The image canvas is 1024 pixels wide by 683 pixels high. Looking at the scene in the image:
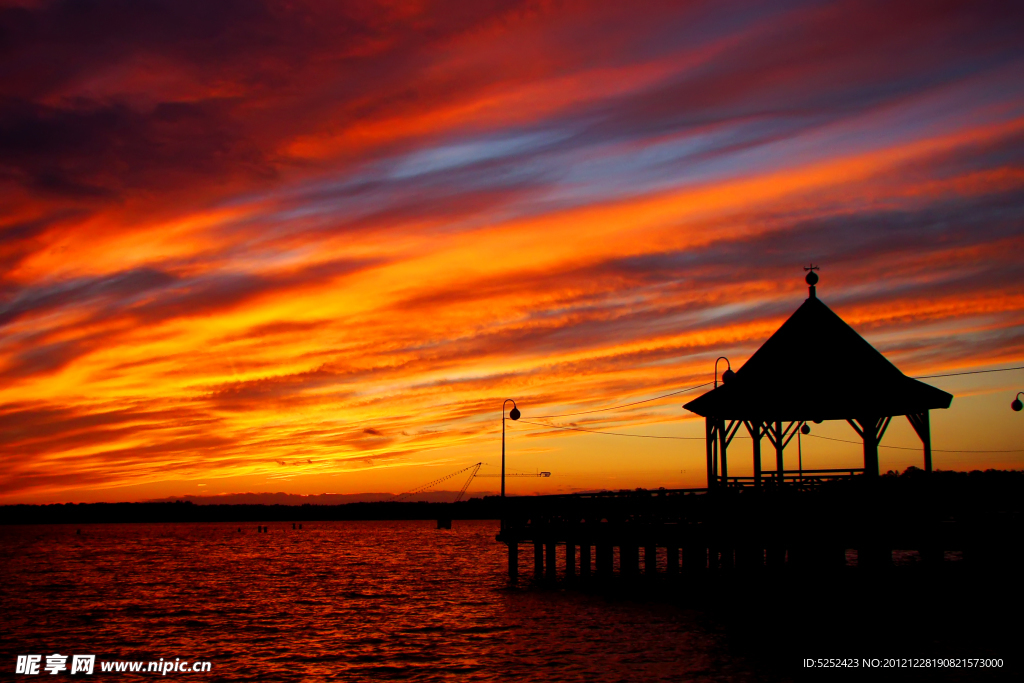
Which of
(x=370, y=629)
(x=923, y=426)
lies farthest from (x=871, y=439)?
(x=370, y=629)

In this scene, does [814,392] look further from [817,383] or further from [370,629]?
[370,629]

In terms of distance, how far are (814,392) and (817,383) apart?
1.24 feet

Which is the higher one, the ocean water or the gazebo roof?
the gazebo roof

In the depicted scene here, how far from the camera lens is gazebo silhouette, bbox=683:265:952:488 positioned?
99.8 feet

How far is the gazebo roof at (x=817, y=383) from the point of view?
99.6ft

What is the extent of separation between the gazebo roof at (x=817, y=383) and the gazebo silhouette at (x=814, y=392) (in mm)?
32

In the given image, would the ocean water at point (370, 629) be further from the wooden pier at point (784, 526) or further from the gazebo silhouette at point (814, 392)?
the gazebo silhouette at point (814, 392)

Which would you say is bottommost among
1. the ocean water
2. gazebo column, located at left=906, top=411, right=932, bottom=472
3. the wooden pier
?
the ocean water

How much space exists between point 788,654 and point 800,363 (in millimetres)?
11315

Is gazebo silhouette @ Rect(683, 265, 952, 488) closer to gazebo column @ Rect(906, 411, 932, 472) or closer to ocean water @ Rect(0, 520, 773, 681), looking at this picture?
gazebo column @ Rect(906, 411, 932, 472)

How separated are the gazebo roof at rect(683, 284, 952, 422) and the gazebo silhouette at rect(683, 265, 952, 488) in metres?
0.03

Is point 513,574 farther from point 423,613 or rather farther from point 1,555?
point 1,555

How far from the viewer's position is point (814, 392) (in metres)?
30.9

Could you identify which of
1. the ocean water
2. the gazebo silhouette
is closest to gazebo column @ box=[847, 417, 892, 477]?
the gazebo silhouette
